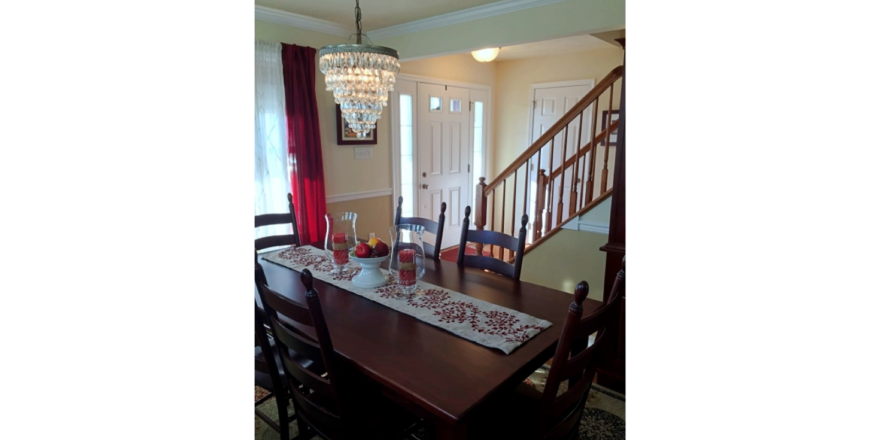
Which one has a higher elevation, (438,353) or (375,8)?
(375,8)

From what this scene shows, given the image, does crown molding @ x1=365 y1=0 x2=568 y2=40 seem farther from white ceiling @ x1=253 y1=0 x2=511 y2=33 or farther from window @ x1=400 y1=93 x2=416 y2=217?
window @ x1=400 y1=93 x2=416 y2=217

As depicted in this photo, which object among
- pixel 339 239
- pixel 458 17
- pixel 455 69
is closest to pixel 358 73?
pixel 339 239

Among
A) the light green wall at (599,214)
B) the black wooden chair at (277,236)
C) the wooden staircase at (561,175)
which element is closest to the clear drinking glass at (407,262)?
the black wooden chair at (277,236)

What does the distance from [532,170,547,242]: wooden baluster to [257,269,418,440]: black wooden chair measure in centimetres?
196

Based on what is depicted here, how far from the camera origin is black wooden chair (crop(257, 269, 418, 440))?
1.27 metres

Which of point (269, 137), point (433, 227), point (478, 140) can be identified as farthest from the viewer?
point (478, 140)

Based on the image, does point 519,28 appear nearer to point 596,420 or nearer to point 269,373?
point 596,420

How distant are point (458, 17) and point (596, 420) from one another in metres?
2.61

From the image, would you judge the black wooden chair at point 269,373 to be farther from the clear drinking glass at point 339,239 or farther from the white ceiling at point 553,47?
the white ceiling at point 553,47

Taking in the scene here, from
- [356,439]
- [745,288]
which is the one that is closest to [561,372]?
[356,439]

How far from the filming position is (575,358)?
120cm

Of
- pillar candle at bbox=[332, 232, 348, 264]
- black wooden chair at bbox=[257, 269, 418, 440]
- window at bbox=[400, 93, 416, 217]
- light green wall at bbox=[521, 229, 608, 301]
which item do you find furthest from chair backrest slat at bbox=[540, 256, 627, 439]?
window at bbox=[400, 93, 416, 217]

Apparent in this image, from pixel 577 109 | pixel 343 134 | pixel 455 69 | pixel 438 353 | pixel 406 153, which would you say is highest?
pixel 455 69
